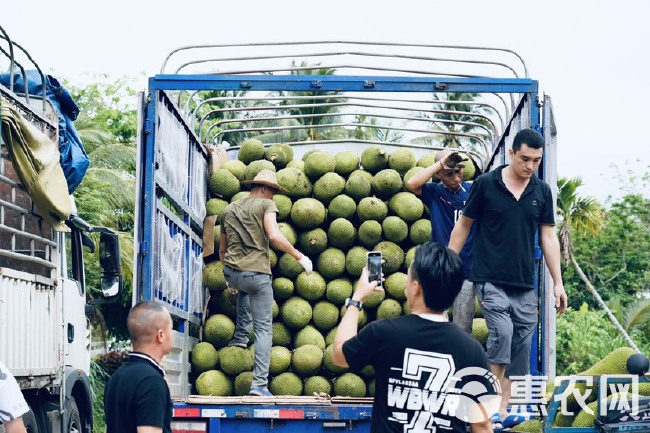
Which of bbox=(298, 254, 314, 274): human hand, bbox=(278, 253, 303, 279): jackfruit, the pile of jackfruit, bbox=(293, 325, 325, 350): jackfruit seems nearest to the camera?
bbox=(298, 254, 314, 274): human hand

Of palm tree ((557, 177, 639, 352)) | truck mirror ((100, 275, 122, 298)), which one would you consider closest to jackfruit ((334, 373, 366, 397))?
truck mirror ((100, 275, 122, 298))

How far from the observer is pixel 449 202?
Answer: 7418 mm

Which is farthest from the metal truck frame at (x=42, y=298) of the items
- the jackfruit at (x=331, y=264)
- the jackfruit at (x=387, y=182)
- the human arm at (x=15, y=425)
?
the jackfruit at (x=387, y=182)

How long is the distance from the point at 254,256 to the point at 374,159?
1.71 metres

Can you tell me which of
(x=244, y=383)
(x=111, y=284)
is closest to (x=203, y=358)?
(x=244, y=383)

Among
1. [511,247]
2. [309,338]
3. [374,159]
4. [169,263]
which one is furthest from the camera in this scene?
[374,159]

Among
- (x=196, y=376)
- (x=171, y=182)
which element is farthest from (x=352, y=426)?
(x=171, y=182)

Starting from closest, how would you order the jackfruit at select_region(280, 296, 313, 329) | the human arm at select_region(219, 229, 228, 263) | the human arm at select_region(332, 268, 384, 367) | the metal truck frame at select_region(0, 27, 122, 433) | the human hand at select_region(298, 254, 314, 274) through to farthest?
the human arm at select_region(332, 268, 384, 367) < the metal truck frame at select_region(0, 27, 122, 433) < the human hand at select_region(298, 254, 314, 274) < the human arm at select_region(219, 229, 228, 263) < the jackfruit at select_region(280, 296, 313, 329)

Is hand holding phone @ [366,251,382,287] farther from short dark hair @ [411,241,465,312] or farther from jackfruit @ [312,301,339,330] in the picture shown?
jackfruit @ [312,301,339,330]

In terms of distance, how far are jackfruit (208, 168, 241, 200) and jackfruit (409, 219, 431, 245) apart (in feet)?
5.20

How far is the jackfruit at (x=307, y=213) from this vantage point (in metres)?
8.31

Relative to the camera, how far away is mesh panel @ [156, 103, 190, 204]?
22.8ft

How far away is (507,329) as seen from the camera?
6020 millimetres

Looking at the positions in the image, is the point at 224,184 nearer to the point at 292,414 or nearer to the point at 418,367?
the point at 292,414
